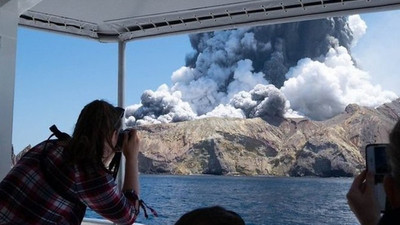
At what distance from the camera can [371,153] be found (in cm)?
72

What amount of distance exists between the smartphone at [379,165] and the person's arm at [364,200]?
12 millimetres

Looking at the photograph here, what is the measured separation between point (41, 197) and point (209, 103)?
2786 centimetres

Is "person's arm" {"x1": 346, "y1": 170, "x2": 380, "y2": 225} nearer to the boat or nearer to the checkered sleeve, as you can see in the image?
the checkered sleeve

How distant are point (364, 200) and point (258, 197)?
33063 millimetres

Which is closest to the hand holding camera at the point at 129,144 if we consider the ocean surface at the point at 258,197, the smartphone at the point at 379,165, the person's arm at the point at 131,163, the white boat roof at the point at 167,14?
the person's arm at the point at 131,163

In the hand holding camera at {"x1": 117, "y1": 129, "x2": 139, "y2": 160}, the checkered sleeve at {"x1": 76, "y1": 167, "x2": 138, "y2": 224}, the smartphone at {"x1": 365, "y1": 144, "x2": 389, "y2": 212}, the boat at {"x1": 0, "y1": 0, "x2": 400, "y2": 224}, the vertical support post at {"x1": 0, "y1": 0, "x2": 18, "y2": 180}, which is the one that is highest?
the boat at {"x1": 0, "y1": 0, "x2": 400, "y2": 224}

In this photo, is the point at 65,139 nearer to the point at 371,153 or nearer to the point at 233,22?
the point at 371,153

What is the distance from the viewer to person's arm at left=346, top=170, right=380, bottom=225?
67 cm

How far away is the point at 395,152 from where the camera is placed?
571 mm

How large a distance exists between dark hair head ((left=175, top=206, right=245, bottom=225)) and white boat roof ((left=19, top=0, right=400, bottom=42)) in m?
1.81

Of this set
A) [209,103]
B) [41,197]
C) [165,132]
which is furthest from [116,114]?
[209,103]

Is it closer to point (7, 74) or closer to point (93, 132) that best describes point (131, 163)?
point (93, 132)

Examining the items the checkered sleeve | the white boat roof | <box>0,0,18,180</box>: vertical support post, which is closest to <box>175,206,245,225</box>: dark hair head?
the checkered sleeve

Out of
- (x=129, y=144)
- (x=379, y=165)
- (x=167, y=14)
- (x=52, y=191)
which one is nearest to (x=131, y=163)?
(x=129, y=144)
